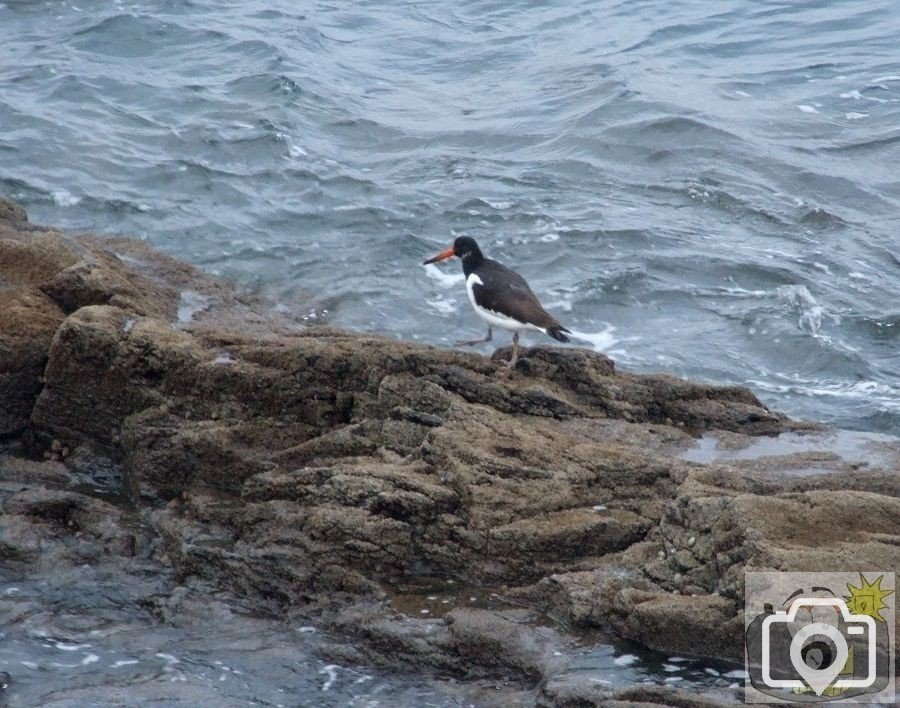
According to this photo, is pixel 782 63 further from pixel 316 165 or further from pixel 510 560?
pixel 510 560

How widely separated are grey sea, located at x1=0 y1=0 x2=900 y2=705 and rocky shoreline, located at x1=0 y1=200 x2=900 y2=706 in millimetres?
369

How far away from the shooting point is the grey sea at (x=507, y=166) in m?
11.2

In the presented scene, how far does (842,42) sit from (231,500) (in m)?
18.0

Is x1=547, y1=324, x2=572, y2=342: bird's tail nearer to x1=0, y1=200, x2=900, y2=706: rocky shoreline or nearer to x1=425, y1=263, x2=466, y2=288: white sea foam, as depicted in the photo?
x1=0, y1=200, x2=900, y2=706: rocky shoreline

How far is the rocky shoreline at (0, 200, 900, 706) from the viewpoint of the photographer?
5496 mm

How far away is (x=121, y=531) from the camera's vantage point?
658 centimetres

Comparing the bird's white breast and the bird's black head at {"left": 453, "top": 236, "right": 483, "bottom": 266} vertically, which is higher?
the bird's black head at {"left": 453, "top": 236, "right": 483, "bottom": 266}

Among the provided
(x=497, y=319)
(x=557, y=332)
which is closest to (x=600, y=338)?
(x=497, y=319)

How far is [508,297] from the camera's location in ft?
26.8

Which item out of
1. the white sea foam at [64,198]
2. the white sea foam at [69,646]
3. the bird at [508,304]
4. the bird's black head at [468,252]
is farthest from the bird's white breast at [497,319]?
the white sea foam at [64,198]

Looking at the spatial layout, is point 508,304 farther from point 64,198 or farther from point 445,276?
point 64,198

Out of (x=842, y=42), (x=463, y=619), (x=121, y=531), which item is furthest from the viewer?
(x=842, y=42)

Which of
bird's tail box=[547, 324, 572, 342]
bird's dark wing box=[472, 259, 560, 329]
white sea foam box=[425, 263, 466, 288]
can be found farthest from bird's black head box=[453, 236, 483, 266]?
white sea foam box=[425, 263, 466, 288]

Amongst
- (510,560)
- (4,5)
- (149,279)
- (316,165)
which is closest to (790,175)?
(316,165)
